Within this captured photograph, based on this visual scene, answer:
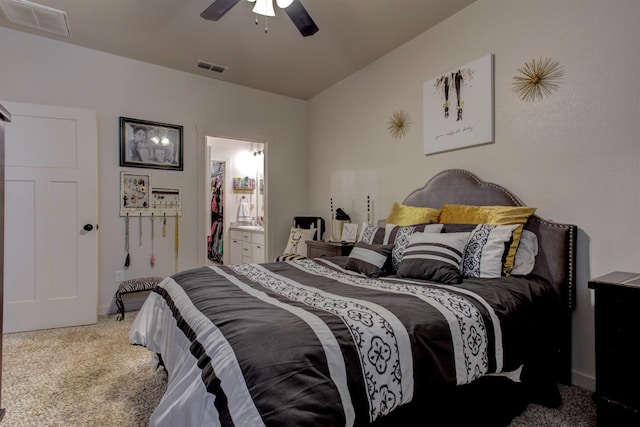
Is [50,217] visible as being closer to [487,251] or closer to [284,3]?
[284,3]

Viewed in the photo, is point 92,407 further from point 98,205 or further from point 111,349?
point 98,205

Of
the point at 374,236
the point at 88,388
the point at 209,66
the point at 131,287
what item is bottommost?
the point at 88,388

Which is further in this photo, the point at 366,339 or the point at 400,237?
the point at 400,237

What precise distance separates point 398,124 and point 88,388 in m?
3.16

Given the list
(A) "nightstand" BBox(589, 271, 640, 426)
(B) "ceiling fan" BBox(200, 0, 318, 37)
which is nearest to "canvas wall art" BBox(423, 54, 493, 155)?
(B) "ceiling fan" BBox(200, 0, 318, 37)

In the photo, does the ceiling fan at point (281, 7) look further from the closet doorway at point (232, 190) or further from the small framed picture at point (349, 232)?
the closet doorway at point (232, 190)

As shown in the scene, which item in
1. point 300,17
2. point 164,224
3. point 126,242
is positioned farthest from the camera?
point 164,224

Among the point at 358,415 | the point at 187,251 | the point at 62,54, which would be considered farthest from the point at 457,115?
the point at 62,54

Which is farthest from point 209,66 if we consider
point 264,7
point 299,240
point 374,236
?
point 374,236

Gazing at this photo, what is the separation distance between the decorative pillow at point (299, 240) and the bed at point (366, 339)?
1874mm

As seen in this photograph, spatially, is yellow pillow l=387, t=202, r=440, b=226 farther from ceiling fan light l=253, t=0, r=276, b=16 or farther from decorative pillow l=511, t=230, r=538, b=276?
ceiling fan light l=253, t=0, r=276, b=16

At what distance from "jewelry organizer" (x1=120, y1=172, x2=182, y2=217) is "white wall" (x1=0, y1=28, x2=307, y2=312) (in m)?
0.06

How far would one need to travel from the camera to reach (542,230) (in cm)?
211

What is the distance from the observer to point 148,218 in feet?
12.3
